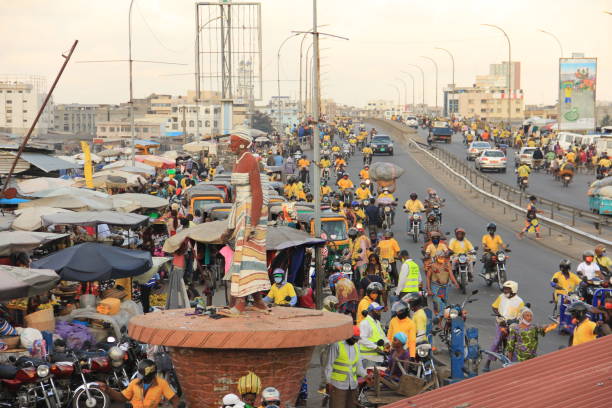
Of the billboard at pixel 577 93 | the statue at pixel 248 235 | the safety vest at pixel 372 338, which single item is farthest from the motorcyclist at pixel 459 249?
the billboard at pixel 577 93

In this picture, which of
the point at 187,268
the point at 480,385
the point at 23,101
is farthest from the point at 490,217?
the point at 23,101

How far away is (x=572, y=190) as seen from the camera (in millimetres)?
49844

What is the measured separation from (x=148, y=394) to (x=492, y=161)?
48201 mm

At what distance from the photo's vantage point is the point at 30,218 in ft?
79.8

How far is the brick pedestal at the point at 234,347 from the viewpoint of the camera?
1159 centimetres

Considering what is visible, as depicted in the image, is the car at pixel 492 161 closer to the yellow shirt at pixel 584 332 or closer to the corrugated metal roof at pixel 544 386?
the yellow shirt at pixel 584 332

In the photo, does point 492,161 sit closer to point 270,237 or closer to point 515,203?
point 515,203

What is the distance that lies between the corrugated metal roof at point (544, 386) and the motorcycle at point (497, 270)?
444 inches

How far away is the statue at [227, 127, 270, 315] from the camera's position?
500 inches

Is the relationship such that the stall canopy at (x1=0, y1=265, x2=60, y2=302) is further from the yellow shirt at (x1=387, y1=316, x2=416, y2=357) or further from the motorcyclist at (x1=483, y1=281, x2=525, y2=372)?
the motorcyclist at (x1=483, y1=281, x2=525, y2=372)

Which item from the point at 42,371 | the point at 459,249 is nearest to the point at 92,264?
the point at 42,371

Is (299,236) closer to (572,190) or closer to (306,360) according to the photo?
(306,360)

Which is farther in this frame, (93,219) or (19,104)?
(19,104)

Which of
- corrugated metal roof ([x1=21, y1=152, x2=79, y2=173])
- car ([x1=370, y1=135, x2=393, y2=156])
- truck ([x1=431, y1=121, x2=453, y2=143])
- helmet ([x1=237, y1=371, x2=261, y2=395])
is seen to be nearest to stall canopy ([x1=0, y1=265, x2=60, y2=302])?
helmet ([x1=237, y1=371, x2=261, y2=395])
